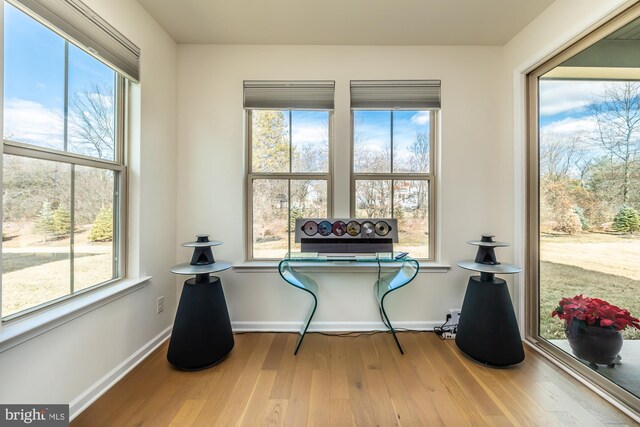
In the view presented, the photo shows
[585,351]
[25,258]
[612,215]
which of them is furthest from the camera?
[585,351]

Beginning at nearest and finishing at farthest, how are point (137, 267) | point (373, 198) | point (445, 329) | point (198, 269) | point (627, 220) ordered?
point (627, 220) < point (198, 269) < point (137, 267) < point (445, 329) < point (373, 198)

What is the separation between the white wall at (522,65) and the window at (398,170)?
624mm

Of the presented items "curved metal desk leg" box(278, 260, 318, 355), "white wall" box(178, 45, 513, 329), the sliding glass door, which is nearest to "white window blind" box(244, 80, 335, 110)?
"white wall" box(178, 45, 513, 329)

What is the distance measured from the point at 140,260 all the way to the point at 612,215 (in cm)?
316

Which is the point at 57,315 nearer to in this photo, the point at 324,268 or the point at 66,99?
the point at 66,99

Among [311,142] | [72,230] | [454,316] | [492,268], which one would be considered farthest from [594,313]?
[72,230]

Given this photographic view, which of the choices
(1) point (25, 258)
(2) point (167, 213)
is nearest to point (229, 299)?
(2) point (167, 213)

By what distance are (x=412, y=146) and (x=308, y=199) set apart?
1103 millimetres

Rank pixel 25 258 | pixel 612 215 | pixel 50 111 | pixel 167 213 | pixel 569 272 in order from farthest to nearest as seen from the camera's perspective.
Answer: pixel 167 213 → pixel 569 272 → pixel 612 215 → pixel 50 111 → pixel 25 258

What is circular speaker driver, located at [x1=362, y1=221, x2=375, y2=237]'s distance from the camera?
1.99 m

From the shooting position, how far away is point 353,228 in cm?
199

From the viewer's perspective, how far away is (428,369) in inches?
68.1

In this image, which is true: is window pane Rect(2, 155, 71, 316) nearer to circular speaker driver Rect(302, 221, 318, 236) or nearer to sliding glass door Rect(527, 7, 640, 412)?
circular speaker driver Rect(302, 221, 318, 236)

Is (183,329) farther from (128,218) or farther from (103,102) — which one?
(103,102)
